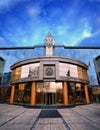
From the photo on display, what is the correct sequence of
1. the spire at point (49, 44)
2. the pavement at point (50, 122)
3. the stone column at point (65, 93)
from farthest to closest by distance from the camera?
the spire at point (49, 44)
the stone column at point (65, 93)
the pavement at point (50, 122)

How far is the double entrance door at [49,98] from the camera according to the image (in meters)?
25.1

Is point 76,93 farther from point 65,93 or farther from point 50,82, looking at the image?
point 50,82

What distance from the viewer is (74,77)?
28016mm

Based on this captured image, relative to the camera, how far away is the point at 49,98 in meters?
25.3

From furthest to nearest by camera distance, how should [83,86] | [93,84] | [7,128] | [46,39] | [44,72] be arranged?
[93,84] → [46,39] → [83,86] → [44,72] → [7,128]

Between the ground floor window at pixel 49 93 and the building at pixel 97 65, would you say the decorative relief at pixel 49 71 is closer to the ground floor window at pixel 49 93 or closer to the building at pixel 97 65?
the ground floor window at pixel 49 93

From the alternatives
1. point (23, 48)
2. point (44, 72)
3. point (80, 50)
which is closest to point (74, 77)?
point (44, 72)

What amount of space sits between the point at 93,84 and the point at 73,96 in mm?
18452

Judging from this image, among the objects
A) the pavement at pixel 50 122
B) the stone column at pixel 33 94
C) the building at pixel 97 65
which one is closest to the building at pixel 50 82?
the stone column at pixel 33 94

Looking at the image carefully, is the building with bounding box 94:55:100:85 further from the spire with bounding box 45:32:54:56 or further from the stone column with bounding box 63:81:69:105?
the stone column with bounding box 63:81:69:105

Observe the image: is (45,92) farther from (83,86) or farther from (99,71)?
(99,71)

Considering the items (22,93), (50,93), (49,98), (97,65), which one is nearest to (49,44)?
(50,93)

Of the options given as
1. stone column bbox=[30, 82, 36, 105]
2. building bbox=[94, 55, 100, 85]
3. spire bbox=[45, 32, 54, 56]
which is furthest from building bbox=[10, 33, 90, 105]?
building bbox=[94, 55, 100, 85]

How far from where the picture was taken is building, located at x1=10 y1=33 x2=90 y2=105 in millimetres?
25609
